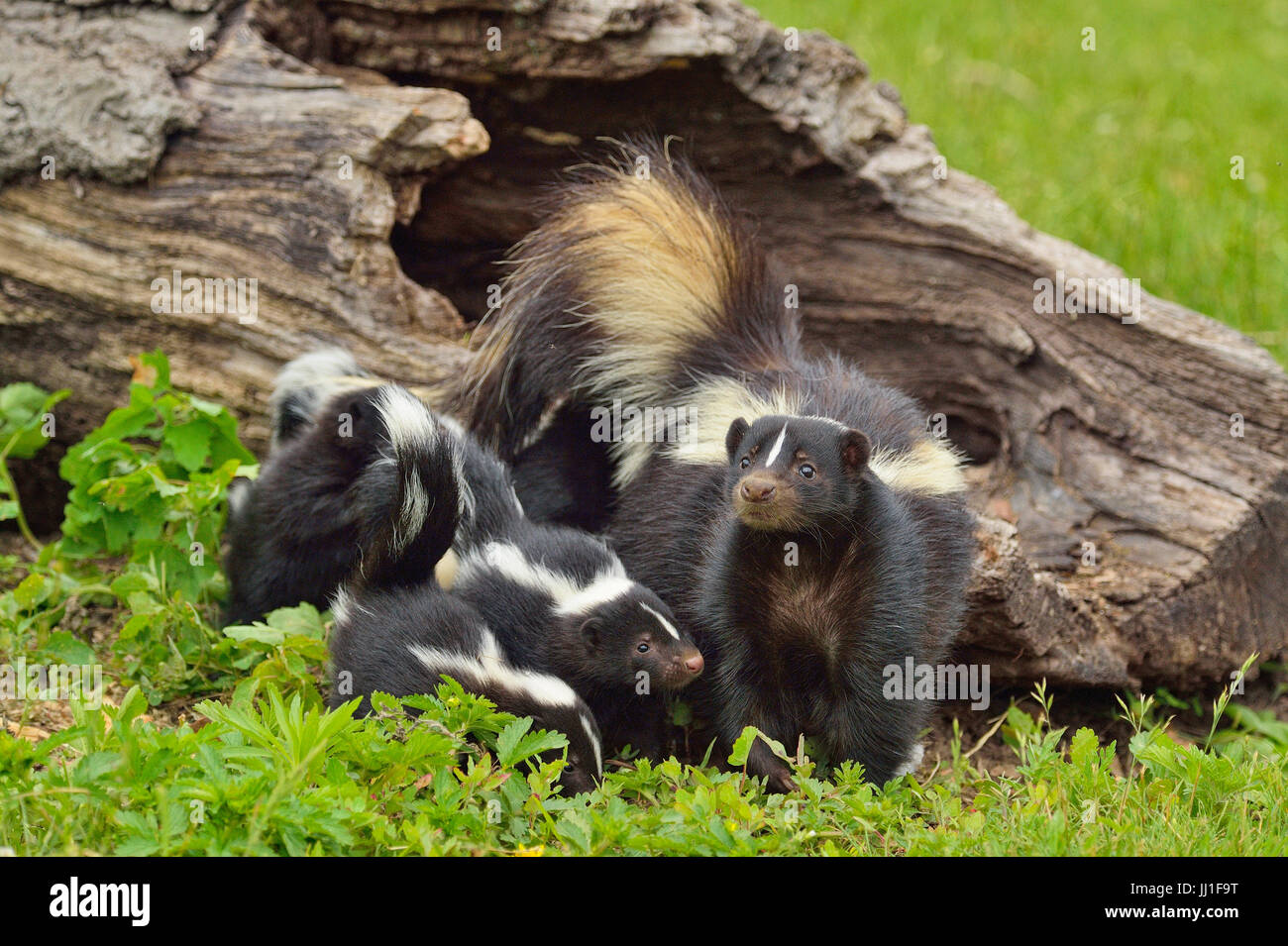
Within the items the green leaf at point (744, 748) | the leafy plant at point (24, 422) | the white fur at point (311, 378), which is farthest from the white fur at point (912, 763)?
the leafy plant at point (24, 422)

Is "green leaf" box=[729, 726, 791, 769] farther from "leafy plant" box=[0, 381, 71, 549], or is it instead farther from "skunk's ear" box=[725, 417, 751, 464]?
"leafy plant" box=[0, 381, 71, 549]

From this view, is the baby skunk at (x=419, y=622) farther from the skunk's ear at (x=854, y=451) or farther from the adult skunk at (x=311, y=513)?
the skunk's ear at (x=854, y=451)

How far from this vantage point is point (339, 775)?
3.38 metres

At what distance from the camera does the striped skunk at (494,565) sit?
4.42 metres

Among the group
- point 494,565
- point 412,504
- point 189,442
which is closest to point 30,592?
point 189,442

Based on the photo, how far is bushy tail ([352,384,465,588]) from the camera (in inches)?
175

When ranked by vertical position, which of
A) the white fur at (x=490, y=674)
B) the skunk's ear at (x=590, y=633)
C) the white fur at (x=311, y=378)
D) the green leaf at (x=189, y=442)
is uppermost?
the white fur at (x=311, y=378)

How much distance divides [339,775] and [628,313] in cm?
241

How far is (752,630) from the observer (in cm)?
439

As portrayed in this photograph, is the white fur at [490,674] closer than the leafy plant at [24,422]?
Yes

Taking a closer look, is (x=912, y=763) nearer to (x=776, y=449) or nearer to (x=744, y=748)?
(x=744, y=748)
